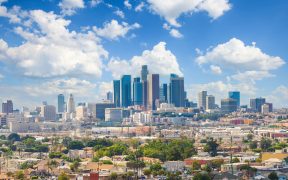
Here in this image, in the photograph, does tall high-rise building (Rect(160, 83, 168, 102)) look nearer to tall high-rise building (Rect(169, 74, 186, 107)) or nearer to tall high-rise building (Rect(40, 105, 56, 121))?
tall high-rise building (Rect(169, 74, 186, 107))

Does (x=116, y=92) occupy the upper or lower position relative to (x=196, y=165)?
upper

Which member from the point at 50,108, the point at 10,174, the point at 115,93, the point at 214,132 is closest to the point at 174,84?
the point at 115,93

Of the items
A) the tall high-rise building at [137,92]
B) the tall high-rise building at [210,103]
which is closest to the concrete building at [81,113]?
the tall high-rise building at [137,92]

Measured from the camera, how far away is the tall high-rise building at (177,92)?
11169cm

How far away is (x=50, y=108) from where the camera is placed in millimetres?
110812

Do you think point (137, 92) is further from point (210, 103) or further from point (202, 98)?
point (210, 103)

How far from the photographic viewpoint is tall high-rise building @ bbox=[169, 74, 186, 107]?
112 meters

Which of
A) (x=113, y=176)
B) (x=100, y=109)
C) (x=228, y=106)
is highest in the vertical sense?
(x=228, y=106)

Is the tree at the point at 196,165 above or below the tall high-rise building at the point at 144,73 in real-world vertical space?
below

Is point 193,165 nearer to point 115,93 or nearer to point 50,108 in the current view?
point 50,108

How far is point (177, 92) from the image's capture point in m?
112

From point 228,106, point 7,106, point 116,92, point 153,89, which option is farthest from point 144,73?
point 7,106

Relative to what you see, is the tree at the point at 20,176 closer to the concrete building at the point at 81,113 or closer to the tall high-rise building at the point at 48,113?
the concrete building at the point at 81,113

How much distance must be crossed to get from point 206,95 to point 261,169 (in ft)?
304
